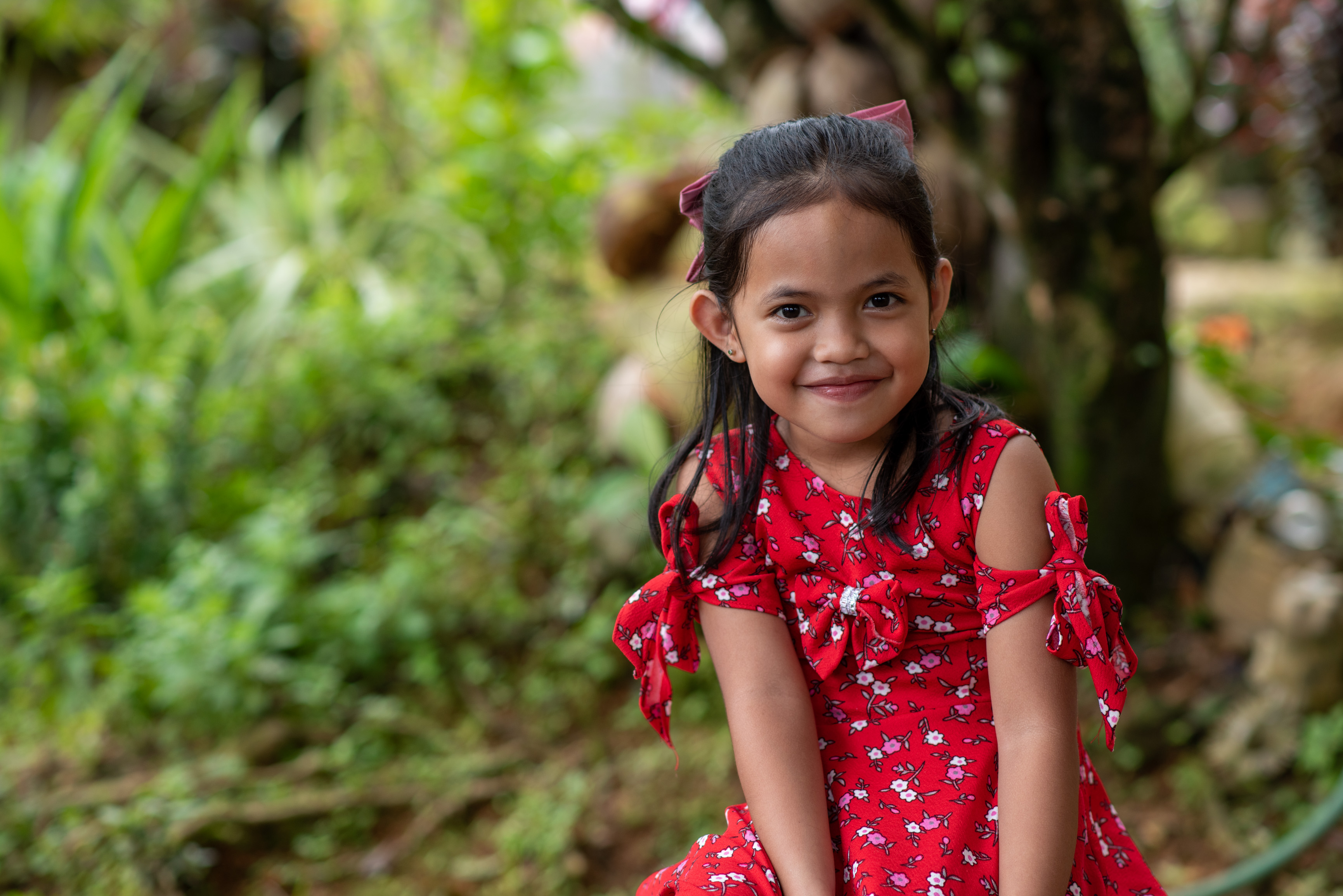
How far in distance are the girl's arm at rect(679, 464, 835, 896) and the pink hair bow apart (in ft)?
0.91

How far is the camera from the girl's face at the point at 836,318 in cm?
106

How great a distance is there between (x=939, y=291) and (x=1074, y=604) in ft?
1.20

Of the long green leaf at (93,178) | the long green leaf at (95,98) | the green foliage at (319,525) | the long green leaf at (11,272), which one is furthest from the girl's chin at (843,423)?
the long green leaf at (95,98)

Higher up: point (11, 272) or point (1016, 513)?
point (11, 272)

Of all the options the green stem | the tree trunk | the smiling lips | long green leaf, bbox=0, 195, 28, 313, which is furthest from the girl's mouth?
long green leaf, bbox=0, 195, 28, 313

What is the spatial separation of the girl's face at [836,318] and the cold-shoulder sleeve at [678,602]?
21cm

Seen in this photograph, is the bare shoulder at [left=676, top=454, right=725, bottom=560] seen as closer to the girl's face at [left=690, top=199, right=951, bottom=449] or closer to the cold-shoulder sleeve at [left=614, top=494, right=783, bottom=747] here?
the cold-shoulder sleeve at [left=614, top=494, right=783, bottom=747]

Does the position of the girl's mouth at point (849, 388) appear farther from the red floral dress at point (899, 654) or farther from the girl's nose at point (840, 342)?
the red floral dress at point (899, 654)

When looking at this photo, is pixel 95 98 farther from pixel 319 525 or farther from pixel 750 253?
pixel 750 253

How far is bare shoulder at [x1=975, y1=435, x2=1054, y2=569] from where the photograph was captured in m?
1.10

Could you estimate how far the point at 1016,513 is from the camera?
111cm

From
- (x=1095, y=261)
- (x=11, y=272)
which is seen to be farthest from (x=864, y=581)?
(x=11, y=272)

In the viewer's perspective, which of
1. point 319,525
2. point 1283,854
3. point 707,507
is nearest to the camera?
point 707,507

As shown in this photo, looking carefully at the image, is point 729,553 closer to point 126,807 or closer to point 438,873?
point 438,873
